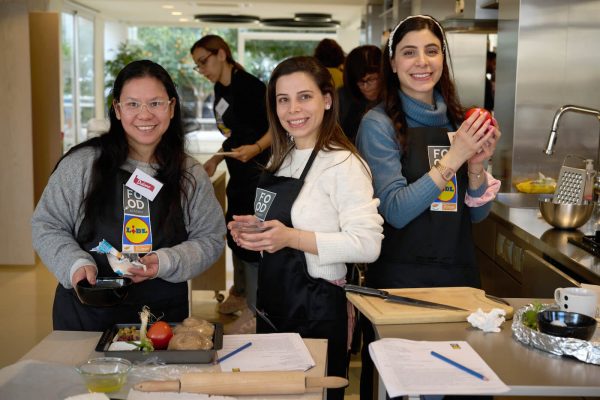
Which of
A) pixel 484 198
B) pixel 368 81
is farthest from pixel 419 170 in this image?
pixel 368 81

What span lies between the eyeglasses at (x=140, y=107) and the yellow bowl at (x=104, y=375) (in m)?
0.96

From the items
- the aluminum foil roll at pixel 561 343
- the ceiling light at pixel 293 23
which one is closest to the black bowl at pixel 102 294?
the aluminum foil roll at pixel 561 343

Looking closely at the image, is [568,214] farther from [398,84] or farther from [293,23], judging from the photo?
[293,23]

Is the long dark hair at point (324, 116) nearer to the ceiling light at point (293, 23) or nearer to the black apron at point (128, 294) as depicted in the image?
the black apron at point (128, 294)

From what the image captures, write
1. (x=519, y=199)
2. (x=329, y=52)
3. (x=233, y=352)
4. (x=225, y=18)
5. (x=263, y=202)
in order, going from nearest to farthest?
(x=233, y=352) < (x=263, y=202) < (x=519, y=199) < (x=329, y=52) < (x=225, y=18)

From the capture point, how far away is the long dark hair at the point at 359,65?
4781mm

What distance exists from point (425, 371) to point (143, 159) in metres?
1.29

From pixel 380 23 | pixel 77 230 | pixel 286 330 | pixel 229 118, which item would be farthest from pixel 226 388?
pixel 380 23

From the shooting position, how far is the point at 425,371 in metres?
1.82

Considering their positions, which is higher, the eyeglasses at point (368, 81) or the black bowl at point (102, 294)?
the eyeglasses at point (368, 81)

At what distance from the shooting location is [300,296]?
2.54 m

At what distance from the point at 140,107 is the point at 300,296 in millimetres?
787

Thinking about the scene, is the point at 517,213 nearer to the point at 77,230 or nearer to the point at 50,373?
the point at 77,230

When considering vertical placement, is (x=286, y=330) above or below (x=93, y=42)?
below
